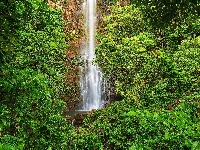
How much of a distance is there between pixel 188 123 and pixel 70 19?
21.7 meters

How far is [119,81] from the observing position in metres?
14.2

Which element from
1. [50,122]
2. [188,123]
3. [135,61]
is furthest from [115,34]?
[188,123]

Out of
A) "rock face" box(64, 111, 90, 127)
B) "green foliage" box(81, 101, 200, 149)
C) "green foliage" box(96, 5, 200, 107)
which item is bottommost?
"rock face" box(64, 111, 90, 127)

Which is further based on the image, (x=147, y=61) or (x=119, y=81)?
(x=119, y=81)

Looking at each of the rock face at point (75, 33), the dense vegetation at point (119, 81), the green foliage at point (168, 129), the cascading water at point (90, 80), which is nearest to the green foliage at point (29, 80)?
the dense vegetation at point (119, 81)

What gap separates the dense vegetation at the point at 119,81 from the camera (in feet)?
17.0

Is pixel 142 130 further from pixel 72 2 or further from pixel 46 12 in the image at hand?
pixel 72 2

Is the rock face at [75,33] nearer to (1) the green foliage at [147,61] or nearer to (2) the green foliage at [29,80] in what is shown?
(1) the green foliage at [147,61]

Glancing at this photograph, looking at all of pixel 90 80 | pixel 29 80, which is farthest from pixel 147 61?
pixel 90 80

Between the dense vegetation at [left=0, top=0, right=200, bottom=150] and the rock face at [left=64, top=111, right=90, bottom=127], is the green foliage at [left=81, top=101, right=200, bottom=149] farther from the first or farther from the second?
the rock face at [left=64, top=111, right=90, bottom=127]

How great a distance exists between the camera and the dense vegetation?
519 cm

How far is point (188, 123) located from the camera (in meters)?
5.73

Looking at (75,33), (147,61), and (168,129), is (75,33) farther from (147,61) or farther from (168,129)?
(168,129)

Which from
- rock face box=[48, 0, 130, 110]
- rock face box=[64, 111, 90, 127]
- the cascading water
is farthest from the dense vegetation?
the cascading water
